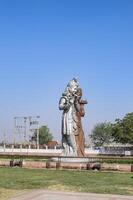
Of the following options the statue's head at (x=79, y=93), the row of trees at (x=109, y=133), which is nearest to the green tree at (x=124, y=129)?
the row of trees at (x=109, y=133)

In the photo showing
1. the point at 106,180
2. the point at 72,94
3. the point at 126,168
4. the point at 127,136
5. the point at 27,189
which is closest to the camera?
the point at 27,189

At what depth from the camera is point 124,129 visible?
6925 cm

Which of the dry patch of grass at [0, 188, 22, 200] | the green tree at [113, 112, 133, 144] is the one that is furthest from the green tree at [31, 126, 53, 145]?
the dry patch of grass at [0, 188, 22, 200]

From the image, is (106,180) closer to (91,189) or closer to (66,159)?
(91,189)

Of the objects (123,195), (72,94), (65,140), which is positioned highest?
(72,94)

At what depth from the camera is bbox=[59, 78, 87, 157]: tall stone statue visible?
23734mm

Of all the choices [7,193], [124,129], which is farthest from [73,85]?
[124,129]

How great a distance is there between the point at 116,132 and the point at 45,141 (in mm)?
36371

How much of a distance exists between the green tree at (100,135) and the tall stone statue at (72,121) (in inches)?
2826

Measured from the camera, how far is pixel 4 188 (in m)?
12.4

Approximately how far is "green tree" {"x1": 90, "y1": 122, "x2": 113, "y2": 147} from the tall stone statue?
71775mm

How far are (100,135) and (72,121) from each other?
73976mm

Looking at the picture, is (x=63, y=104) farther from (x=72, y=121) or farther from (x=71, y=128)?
(x=71, y=128)

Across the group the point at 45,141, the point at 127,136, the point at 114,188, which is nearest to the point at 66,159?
the point at 114,188
